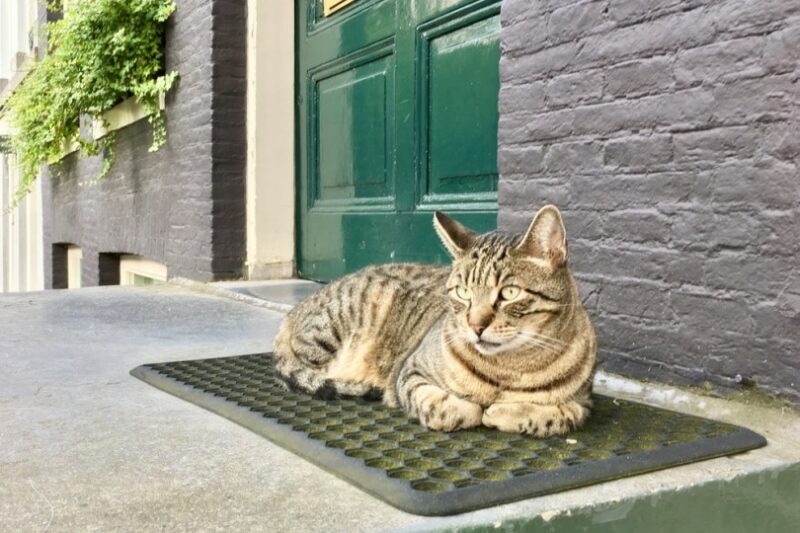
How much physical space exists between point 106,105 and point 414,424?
17.7ft

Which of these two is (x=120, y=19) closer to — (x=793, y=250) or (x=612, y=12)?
(x=612, y=12)

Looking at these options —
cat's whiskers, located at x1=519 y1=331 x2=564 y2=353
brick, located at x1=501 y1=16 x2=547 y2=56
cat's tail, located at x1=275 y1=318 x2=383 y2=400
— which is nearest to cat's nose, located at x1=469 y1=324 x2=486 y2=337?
cat's whiskers, located at x1=519 y1=331 x2=564 y2=353

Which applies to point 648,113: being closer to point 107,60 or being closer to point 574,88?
point 574,88

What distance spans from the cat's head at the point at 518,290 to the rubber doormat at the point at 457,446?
0.25 meters

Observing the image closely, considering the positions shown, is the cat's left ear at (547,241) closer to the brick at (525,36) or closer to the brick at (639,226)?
the brick at (639,226)

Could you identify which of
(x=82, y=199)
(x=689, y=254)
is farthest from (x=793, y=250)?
(x=82, y=199)

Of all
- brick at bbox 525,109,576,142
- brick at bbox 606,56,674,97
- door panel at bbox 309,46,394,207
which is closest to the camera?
brick at bbox 606,56,674,97

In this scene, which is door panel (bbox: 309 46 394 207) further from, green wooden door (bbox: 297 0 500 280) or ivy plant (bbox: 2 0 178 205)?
ivy plant (bbox: 2 0 178 205)

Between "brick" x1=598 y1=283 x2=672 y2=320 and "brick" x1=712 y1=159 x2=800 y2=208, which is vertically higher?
"brick" x1=712 y1=159 x2=800 y2=208

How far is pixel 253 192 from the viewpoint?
5375 mm

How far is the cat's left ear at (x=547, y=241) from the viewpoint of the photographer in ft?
6.45

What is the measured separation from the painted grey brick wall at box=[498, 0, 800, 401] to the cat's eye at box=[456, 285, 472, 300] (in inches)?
29.8

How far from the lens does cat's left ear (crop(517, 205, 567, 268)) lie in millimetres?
1967

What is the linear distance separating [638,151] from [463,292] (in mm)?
855
